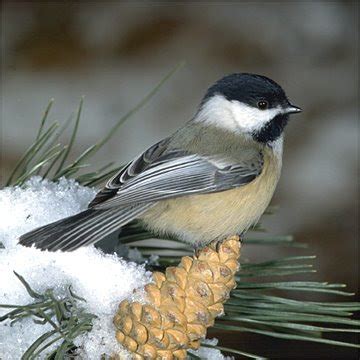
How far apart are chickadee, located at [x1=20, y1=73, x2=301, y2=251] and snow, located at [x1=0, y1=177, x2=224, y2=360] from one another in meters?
0.05

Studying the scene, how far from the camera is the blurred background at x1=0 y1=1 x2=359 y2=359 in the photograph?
2.04m

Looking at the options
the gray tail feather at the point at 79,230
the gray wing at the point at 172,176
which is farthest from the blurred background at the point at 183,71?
the gray tail feather at the point at 79,230

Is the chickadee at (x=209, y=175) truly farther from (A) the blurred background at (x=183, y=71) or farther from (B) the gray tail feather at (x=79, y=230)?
(A) the blurred background at (x=183, y=71)

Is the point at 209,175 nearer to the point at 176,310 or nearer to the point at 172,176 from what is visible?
the point at 172,176

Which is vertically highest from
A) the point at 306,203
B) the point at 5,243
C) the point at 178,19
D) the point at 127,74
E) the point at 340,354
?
the point at 178,19

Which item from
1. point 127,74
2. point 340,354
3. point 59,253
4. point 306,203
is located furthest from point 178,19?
point 59,253

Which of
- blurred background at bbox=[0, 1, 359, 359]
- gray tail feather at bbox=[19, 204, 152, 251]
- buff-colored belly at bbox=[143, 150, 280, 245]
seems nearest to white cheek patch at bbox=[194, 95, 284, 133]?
buff-colored belly at bbox=[143, 150, 280, 245]

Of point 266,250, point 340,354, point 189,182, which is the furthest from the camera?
point 266,250

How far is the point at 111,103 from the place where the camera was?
2111mm

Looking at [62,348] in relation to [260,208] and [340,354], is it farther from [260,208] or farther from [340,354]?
[340,354]

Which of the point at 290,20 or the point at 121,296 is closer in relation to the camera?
the point at 121,296

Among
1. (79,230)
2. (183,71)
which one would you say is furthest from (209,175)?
(183,71)

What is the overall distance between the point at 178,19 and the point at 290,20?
1.00 ft

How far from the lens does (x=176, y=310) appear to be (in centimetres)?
74
